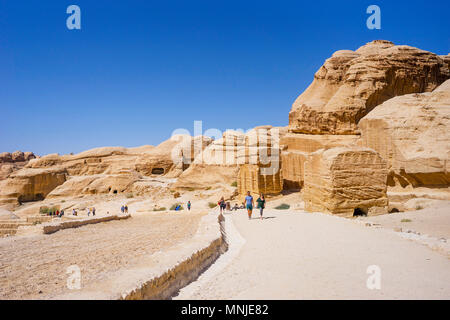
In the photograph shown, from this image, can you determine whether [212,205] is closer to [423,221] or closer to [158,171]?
[423,221]

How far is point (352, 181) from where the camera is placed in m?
11.1

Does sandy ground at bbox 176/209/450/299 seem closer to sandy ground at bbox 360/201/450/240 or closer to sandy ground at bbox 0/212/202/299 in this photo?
sandy ground at bbox 360/201/450/240

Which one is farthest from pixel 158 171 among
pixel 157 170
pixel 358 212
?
pixel 358 212

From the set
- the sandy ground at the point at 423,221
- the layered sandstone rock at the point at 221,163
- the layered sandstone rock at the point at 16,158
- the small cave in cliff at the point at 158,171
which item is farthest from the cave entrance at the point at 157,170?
the sandy ground at the point at 423,221

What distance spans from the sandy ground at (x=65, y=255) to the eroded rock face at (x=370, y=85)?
595 inches

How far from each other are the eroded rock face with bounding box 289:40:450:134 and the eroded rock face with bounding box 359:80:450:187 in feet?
8.79

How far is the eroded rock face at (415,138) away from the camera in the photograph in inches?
578

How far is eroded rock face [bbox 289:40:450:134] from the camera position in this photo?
21703 millimetres

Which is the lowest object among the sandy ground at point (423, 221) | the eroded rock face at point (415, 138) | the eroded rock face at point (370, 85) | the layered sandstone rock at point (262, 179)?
the sandy ground at point (423, 221)

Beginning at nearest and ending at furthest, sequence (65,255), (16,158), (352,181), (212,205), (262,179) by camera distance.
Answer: (65,255) → (352,181) → (262,179) → (212,205) → (16,158)

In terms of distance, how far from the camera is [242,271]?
15.5 ft

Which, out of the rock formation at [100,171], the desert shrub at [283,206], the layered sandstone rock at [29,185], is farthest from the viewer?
the layered sandstone rock at [29,185]

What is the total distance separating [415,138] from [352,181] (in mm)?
7578

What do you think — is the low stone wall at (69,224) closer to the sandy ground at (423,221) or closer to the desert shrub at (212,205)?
the desert shrub at (212,205)
